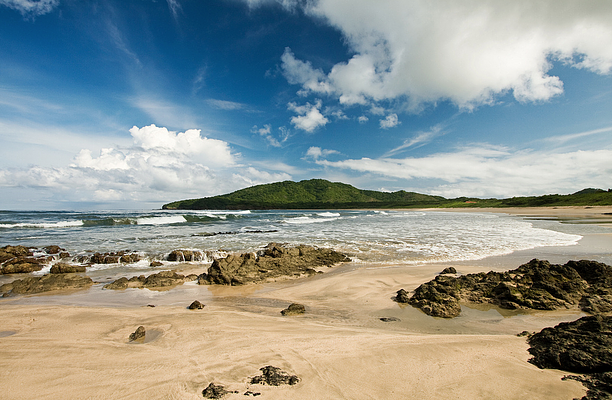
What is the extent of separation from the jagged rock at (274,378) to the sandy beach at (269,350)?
0.09 m

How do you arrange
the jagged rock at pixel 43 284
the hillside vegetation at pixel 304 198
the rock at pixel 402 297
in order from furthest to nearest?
the hillside vegetation at pixel 304 198
the jagged rock at pixel 43 284
the rock at pixel 402 297

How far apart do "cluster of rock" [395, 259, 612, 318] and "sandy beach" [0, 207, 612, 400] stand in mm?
300

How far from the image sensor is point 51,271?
10633mm

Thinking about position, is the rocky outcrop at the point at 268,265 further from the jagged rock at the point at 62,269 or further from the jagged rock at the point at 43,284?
the jagged rock at the point at 62,269

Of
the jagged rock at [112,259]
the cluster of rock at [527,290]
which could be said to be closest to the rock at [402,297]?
the cluster of rock at [527,290]

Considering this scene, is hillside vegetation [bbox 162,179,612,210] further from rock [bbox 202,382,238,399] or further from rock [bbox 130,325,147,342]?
rock [bbox 202,382,238,399]

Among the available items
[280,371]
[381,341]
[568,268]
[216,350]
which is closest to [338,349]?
[381,341]

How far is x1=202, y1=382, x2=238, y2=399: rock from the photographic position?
2803 millimetres

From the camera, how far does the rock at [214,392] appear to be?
280 centimetres

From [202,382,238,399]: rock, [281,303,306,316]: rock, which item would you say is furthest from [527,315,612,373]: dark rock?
[281,303,306,316]: rock

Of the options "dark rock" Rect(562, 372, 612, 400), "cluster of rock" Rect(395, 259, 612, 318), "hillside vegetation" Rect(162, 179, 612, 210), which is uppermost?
"hillside vegetation" Rect(162, 179, 612, 210)

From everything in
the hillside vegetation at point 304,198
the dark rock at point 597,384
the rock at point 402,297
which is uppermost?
the hillside vegetation at point 304,198

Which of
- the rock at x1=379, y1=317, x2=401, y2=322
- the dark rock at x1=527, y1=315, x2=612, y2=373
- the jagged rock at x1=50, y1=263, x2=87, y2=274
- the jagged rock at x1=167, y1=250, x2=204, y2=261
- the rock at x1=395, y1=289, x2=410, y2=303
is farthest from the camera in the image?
the jagged rock at x1=167, y1=250, x2=204, y2=261

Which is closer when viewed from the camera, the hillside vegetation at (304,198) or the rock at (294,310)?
the rock at (294,310)
